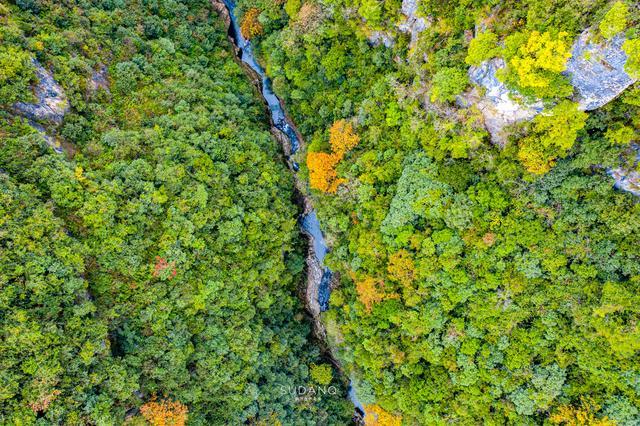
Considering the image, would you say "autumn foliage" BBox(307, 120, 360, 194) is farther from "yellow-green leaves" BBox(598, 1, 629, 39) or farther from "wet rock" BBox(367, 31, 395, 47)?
"yellow-green leaves" BBox(598, 1, 629, 39)

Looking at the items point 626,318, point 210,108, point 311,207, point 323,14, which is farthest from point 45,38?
point 626,318

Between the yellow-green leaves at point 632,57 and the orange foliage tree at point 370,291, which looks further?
the orange foliage tree at point 370,291

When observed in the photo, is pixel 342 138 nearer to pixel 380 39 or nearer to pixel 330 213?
pixel 330 213

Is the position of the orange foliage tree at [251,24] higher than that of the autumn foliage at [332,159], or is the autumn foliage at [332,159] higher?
the orange foliage tree at [251,24]

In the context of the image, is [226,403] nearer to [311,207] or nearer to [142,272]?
[142,272]

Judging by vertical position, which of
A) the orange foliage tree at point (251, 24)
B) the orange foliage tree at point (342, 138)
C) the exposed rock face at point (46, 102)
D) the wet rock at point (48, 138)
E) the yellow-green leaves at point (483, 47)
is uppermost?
the exposed rock face at point (46, 102)

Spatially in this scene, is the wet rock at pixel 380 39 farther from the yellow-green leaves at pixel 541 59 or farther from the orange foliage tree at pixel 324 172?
the yellow-green leaves at pixel 541 59

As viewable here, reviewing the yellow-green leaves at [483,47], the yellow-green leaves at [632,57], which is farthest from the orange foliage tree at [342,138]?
the yellow-green leaves at [632,57]
